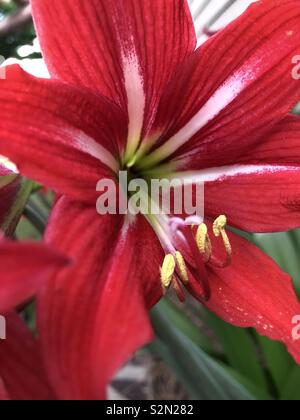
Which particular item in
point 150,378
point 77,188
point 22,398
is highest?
point 77,188

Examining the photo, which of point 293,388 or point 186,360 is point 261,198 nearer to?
point 186,360

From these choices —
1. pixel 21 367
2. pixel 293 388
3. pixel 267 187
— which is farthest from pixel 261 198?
pixel 293 388

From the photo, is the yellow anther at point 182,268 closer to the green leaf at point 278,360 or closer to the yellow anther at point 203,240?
the yellow anther at point 203,240

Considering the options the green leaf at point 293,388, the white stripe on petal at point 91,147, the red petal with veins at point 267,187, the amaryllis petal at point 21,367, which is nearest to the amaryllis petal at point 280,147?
the red petal with veins at point 267,187

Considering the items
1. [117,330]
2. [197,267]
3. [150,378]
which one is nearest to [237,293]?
[197,267]

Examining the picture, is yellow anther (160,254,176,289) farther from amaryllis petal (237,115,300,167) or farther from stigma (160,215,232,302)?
amaryllis petal (237,115,300,167)

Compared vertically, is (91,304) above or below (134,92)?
below

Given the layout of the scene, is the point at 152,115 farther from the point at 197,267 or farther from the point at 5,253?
the point at 5,253
